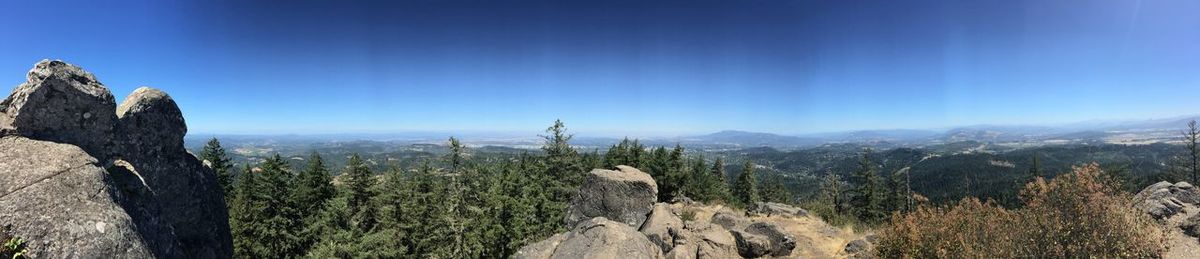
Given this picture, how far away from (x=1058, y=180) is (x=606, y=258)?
33.7ft

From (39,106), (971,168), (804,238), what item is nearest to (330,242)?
(39,106)

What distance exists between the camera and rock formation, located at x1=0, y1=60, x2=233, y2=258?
8273 millimetres

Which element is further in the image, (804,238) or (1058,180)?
(804,238)

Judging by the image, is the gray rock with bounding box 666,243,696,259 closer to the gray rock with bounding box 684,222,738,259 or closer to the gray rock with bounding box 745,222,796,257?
the gray rock with bounding box 684,222,738,259

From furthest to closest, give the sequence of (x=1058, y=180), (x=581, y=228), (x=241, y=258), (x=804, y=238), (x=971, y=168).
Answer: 1. (x=971, y=168)
2. (x=241, y=258)
3. (x=804, y=238)
4. (x=581, y=228)
5. (x=1058, y=180)

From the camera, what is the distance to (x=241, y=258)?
29.6 metres

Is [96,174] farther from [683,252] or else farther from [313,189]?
[313,189]

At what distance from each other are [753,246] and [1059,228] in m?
8.65

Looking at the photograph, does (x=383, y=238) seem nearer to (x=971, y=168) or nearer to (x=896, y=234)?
(x=896, y=234)

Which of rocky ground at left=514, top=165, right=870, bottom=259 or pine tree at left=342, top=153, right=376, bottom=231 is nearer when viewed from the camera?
rocky ground at left=514, top=165, right=870, bottom=259

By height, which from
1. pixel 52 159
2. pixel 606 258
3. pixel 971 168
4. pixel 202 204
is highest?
pixel 52 159

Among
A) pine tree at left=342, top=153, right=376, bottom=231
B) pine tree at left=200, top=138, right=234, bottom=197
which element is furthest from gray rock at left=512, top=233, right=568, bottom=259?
pine tree at left=200, top=138, right=234, bottom=197

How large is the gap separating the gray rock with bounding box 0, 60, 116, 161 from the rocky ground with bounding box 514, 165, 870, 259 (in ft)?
35.2

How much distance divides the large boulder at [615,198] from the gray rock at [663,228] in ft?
2.64
